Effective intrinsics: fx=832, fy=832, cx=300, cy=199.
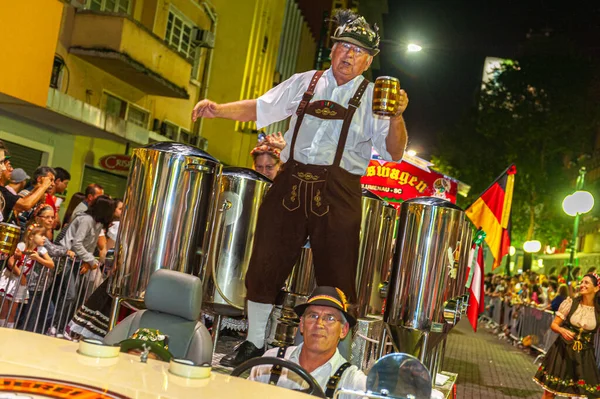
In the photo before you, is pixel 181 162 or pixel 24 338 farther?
pixel 181 162

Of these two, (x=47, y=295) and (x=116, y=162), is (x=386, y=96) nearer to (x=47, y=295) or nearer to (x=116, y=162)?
(x=47, y=295)

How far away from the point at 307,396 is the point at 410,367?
21.1 inches

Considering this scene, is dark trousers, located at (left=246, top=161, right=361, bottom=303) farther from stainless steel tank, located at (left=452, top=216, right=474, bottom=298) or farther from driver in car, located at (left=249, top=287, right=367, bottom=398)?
stainless steel tank, located at (left=452, top=216, right=474, bottom=298)

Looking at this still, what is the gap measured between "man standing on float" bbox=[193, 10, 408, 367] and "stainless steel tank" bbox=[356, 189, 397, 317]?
3.43ft

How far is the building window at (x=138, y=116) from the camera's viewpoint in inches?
926

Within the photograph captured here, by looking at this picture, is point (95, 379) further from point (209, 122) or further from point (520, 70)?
point (520, 70)

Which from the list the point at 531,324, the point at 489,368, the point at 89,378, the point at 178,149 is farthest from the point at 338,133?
the point at 531,324

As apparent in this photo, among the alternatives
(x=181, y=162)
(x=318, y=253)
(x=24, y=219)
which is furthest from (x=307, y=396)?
(x=24, y=219)

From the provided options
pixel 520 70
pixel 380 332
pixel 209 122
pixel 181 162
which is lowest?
pixel 380 332

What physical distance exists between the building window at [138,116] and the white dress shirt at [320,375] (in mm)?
19269

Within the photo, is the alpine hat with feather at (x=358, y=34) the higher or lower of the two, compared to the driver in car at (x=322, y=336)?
higher

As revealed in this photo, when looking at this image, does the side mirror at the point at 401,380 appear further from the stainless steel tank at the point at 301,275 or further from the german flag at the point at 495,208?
the german flag at the point at 495,208

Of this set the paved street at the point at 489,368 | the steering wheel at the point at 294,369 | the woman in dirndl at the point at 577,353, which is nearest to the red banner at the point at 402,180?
the paved street at the point at 489,368

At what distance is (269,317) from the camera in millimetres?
6008
